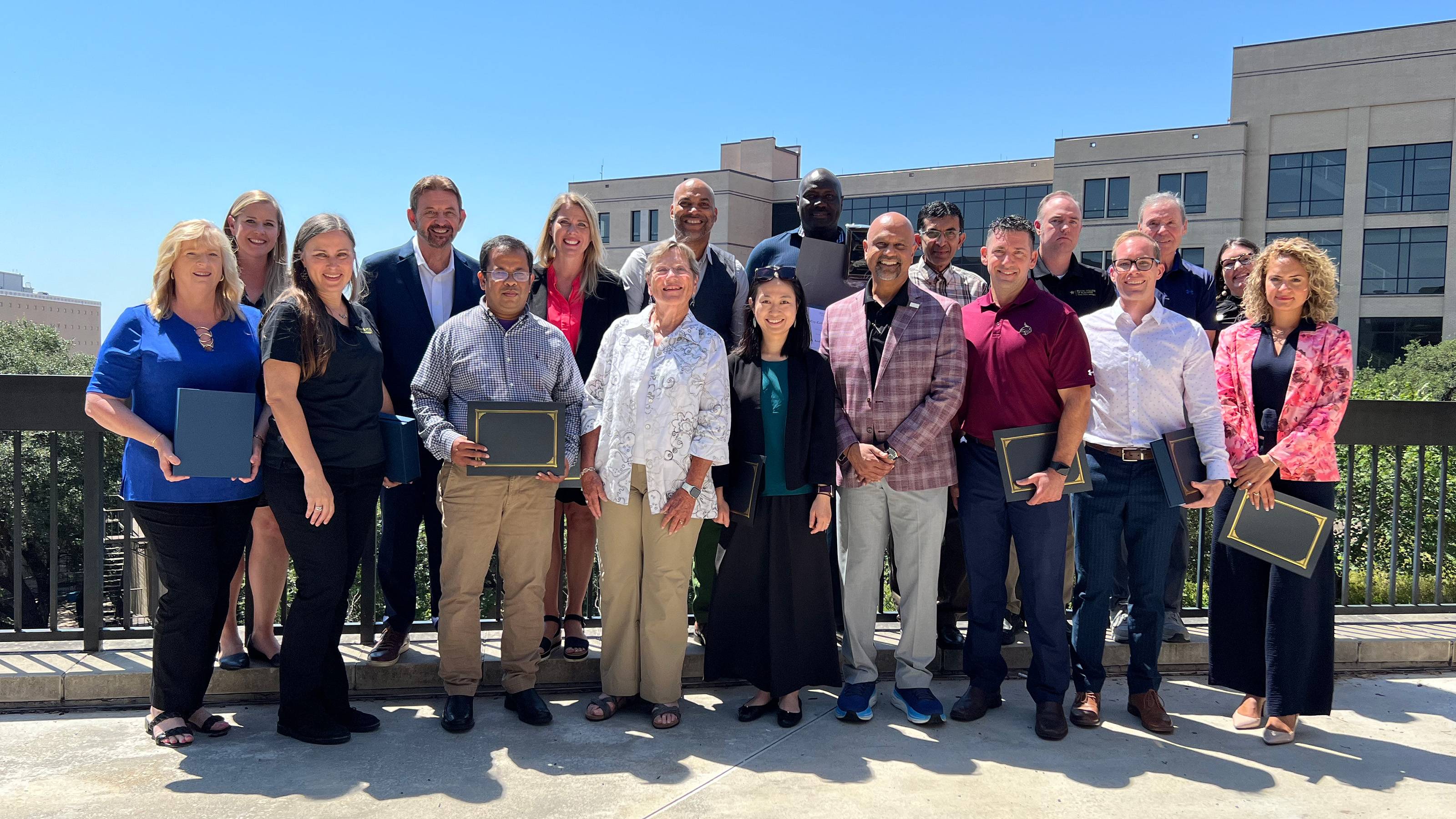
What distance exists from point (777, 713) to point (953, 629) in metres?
1.28

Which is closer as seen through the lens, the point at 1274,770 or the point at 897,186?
the point at 1274,770

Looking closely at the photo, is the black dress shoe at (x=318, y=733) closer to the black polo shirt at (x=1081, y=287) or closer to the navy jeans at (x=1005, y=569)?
the navy jeans at (x=1005, y=569)

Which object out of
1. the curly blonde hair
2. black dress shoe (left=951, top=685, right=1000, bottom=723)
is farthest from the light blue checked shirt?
the curly blonde hair

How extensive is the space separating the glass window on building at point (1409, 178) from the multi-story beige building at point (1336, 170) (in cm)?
6

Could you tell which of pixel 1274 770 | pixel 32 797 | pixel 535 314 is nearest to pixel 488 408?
pixel 535 314

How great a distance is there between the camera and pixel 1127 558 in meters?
4.39

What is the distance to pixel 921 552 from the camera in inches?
171

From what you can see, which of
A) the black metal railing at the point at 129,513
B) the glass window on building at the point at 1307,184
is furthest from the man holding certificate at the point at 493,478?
the glass window on building at the point at 1307,184

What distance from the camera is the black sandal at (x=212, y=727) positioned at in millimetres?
3961

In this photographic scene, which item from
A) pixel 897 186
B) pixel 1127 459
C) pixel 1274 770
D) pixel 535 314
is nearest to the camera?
pixel 1274 770

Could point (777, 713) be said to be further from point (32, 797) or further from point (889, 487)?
point (32, 797)

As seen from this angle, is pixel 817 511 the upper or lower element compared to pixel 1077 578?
upper

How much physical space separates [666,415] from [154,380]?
2.03 m

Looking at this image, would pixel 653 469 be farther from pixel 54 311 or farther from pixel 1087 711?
pixel 54 311
